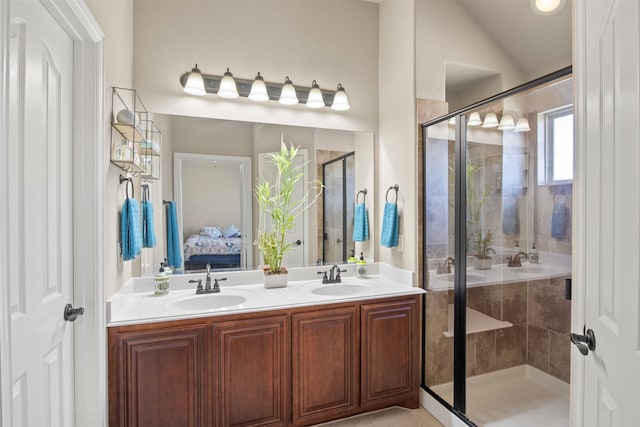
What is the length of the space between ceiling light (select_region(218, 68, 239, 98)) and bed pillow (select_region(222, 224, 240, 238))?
2.99ft

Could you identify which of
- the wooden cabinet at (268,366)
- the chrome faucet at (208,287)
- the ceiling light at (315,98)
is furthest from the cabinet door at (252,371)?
the ceiling light at (315,98)

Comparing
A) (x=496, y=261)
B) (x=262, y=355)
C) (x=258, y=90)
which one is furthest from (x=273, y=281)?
(x=496, y=261)

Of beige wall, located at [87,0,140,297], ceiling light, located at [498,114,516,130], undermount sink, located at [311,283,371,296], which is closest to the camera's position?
beige wall, located at [87,0,140,297]

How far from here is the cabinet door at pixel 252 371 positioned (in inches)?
72.4

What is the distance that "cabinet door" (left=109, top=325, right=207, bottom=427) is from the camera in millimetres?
1672

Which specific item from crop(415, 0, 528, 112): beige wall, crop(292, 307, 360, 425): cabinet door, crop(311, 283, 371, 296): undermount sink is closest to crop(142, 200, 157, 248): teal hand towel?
crop(292, 307, 360, 425): cabinet door

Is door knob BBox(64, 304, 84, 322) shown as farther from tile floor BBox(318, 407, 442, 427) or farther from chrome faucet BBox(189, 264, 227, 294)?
tile floor BBox(318, 407, 442, 427)

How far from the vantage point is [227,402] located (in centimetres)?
185

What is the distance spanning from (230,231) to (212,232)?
12 cm

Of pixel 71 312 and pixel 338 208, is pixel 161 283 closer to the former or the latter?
pixel 71 312

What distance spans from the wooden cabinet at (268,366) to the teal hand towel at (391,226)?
0.44m

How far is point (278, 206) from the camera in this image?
253cm

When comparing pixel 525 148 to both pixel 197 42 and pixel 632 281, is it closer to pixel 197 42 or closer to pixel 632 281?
pixel 632 281

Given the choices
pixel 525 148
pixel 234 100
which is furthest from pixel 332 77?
pixel 525 148
